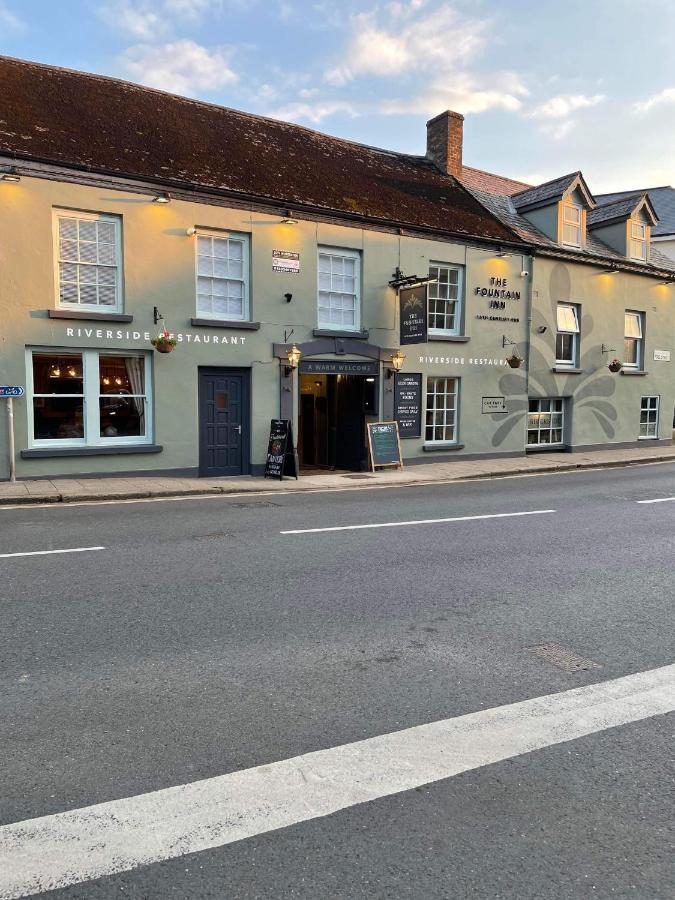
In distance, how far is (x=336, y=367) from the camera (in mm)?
16141

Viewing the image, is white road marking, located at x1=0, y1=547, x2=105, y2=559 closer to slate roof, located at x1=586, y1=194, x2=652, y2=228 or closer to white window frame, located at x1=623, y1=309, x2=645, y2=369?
white window frame, located at x1=623, y1=309, x2=645, y2=369

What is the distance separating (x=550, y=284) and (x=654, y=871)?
19.7m

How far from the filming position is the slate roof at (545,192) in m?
20.8

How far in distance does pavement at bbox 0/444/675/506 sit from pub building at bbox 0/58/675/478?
0.71 metres

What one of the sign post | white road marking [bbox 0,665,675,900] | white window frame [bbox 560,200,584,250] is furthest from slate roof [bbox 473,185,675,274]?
white road marking [bbox 0,665,675,900]

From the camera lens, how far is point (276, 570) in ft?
21.9

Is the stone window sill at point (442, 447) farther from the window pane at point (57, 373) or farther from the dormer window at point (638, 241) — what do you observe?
the dormer window at point (638, 241)

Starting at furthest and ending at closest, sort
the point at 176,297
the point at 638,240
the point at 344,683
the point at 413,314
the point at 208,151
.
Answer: the point at 638,240 → the point at 413,314 → the point at 208,151 → the point at 176,297 → the point at 344,683

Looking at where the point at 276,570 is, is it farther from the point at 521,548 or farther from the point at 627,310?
the point at 627,310

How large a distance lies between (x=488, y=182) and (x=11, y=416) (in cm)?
1904

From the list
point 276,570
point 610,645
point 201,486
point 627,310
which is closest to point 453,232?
point 627,310

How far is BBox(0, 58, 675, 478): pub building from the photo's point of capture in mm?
13125

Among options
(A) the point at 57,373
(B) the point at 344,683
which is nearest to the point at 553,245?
(A) the point at 57,373

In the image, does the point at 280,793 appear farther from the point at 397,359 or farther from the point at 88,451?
the point at 397,359
